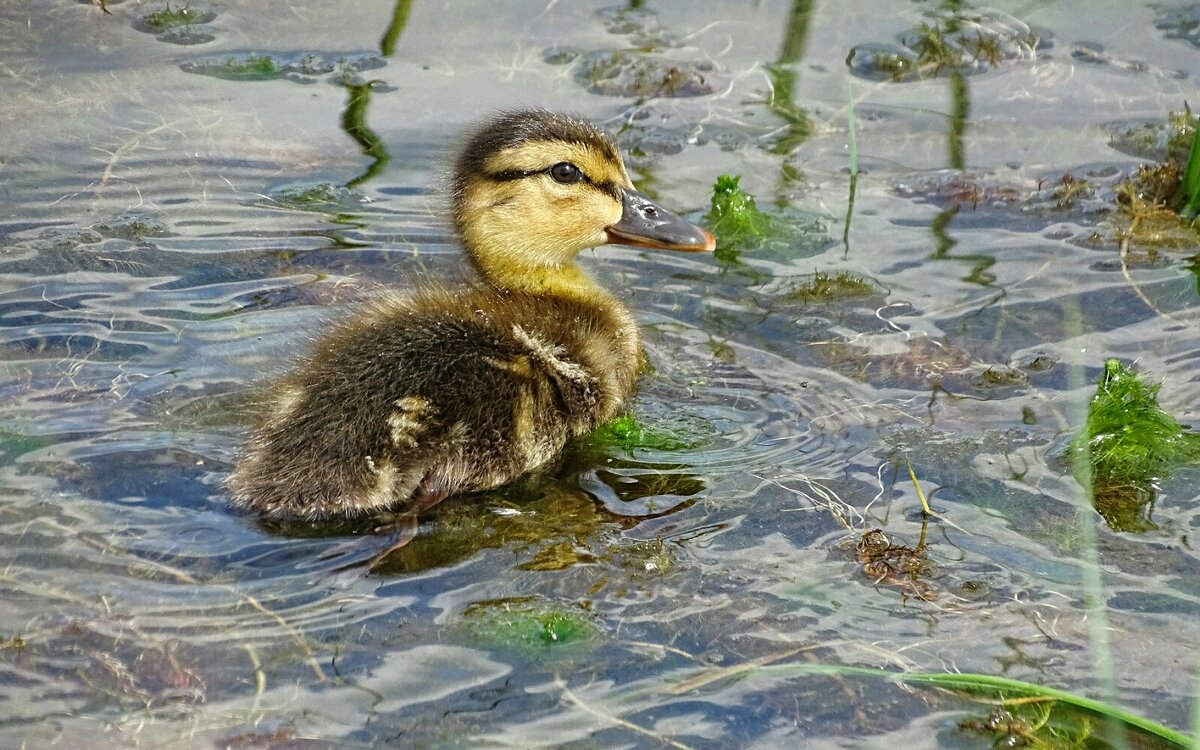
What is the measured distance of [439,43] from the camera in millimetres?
7289

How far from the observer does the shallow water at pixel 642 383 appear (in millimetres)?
3533

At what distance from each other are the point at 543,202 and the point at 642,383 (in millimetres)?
666

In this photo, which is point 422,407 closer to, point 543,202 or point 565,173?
point 543,202

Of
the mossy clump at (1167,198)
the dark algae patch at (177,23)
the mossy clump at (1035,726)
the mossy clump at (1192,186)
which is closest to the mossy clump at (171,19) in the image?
the dark algae patch at (177,23)

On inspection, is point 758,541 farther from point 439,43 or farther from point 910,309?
point 439,43

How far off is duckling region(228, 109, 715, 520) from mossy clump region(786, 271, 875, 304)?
22.8 inches

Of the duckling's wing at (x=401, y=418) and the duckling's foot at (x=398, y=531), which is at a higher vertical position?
the duckling's wing at (x=401, y=418)

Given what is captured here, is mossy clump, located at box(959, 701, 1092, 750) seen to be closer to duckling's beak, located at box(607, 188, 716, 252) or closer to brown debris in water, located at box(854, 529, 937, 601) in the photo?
brown debris in water, located at box(854, 529, 937, 601)

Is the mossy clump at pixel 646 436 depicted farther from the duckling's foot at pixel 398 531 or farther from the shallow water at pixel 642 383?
the duckling's foot at pixel 398 531

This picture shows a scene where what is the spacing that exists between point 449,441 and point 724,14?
13.2ft

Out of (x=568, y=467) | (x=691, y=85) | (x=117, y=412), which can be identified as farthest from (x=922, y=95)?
(x=117, y=412)

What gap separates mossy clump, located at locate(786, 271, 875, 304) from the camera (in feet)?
18.3

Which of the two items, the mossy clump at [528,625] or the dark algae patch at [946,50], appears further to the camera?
the dark algae patch at [946,50]

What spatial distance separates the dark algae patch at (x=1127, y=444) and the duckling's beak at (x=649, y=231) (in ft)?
4.38
